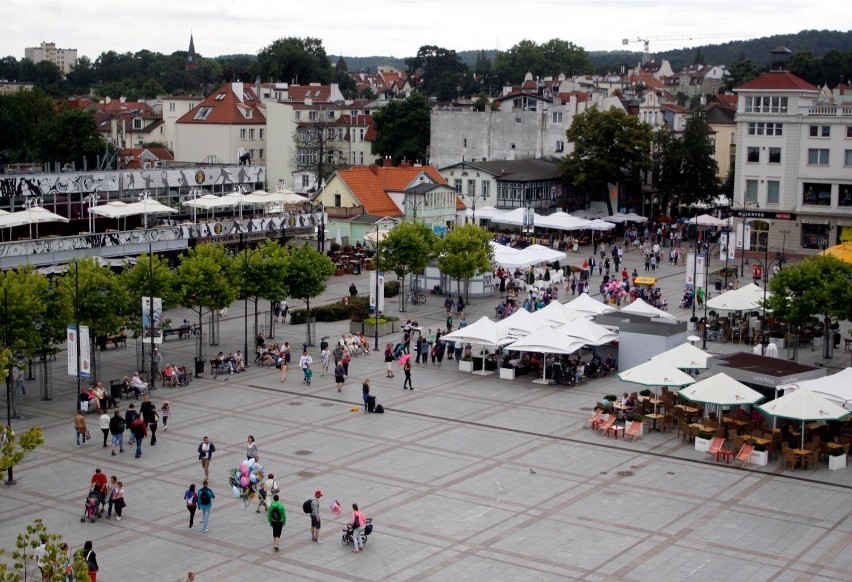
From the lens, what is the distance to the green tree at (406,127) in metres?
109

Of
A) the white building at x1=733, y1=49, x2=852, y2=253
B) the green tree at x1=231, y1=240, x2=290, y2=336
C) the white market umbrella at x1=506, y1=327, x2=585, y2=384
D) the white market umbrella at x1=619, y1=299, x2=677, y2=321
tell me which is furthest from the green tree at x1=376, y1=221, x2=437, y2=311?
the white building at x1=733, y1=49, x2=852, y2=253

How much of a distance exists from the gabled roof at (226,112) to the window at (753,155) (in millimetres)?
48786

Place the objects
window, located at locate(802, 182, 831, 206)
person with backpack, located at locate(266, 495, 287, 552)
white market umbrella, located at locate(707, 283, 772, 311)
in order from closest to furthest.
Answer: person with backpack, located at locate(266, 495, 287, 552) → white market umbrella, located at locate(707, 283, 772, 311) → window, located at locate(802, 182, 831, 206)

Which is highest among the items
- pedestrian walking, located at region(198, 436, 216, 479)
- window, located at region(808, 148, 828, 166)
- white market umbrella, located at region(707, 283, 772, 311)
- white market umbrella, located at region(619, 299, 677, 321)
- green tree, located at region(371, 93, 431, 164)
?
green tree, located at region(371, 93, 431, 164)

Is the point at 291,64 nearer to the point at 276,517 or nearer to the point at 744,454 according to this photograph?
the point at 744,454

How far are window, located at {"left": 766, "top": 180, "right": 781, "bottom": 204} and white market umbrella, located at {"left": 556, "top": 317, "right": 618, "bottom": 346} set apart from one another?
37.7m

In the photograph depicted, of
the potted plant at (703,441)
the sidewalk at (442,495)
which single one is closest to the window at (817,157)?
the sidewalk at (442,495)

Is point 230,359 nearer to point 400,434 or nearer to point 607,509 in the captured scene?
point 400,434

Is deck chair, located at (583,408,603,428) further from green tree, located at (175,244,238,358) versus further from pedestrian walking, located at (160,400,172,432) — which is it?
green tree, located at (175,244,238,358)

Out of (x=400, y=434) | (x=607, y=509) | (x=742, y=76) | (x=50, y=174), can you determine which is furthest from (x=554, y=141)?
(x=742, y=76)

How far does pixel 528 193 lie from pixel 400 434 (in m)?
54.8

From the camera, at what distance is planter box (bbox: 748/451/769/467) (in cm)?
3177

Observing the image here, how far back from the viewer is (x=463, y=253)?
2242 inches

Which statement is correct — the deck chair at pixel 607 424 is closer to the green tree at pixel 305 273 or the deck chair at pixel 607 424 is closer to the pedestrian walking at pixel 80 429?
the pedestrian walking at pixel 80 429
